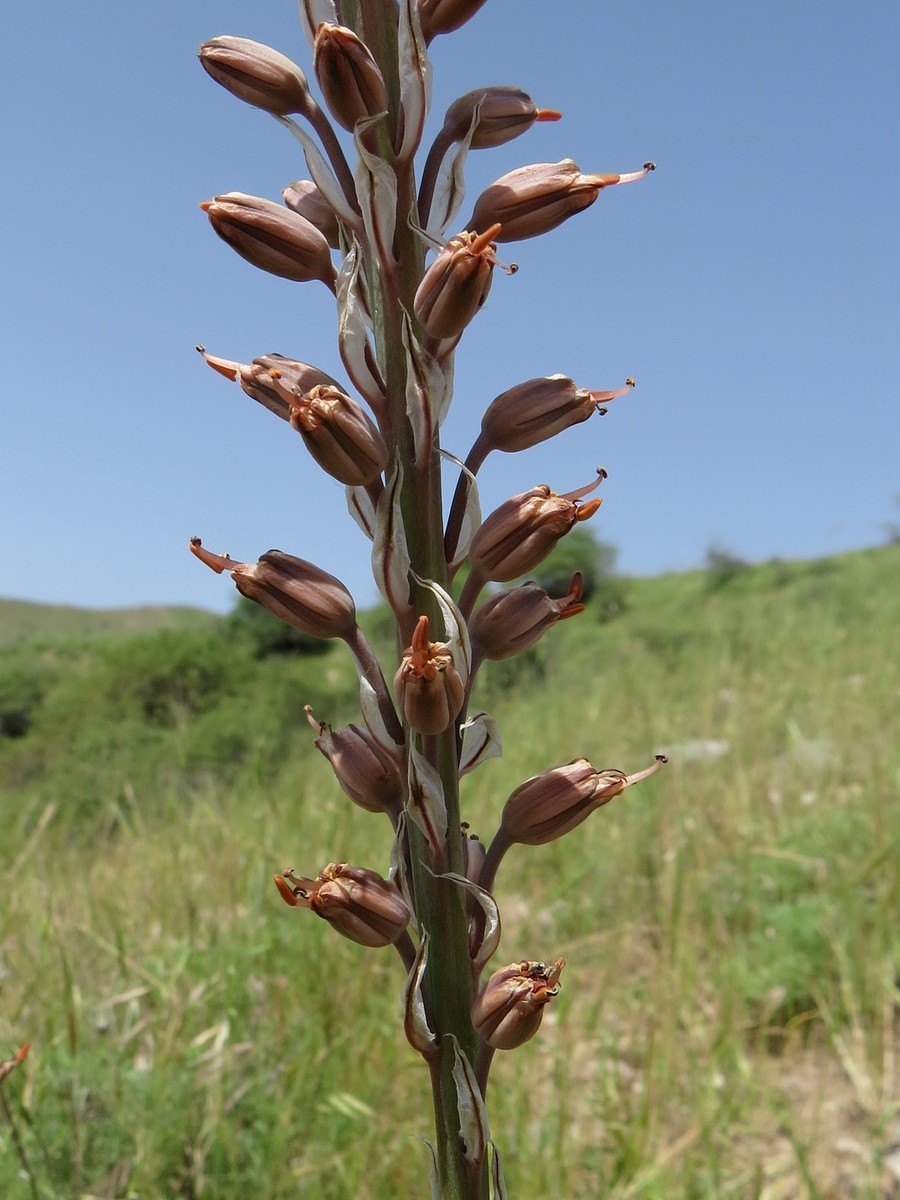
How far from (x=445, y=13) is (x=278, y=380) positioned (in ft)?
1.81

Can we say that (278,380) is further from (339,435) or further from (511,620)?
(511,620)

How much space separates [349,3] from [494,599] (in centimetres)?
80

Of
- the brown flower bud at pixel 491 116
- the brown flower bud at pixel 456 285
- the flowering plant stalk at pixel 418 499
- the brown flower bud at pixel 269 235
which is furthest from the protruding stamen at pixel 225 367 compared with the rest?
the brown flower bud at pixel 491 116

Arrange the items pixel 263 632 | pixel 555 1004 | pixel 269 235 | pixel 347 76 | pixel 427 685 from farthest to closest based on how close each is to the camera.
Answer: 1. pixel 263 632
2. pixel 555 1004
3. pixel 269 235
4. pixel 347 76
5. pixel 427 685

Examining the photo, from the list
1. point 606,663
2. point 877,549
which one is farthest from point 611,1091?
point 877,549

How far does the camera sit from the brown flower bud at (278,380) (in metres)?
1.18

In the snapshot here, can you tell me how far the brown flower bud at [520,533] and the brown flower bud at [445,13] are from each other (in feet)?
2.13

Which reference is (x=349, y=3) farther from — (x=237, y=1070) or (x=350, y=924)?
(x=237, y=1070)

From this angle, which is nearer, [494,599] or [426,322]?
[426,322]

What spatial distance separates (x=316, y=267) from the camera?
1.27 m

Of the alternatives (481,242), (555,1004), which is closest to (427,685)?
(481,242)

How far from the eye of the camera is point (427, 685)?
101 centimetres

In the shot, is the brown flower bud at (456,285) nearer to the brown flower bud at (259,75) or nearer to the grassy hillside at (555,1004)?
the brown flower bud at (259,75)

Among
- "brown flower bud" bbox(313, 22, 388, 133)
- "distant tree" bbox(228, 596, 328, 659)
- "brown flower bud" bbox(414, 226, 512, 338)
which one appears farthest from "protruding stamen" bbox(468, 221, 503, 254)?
"distant tree" bbox(228, 596, 328, 659)
